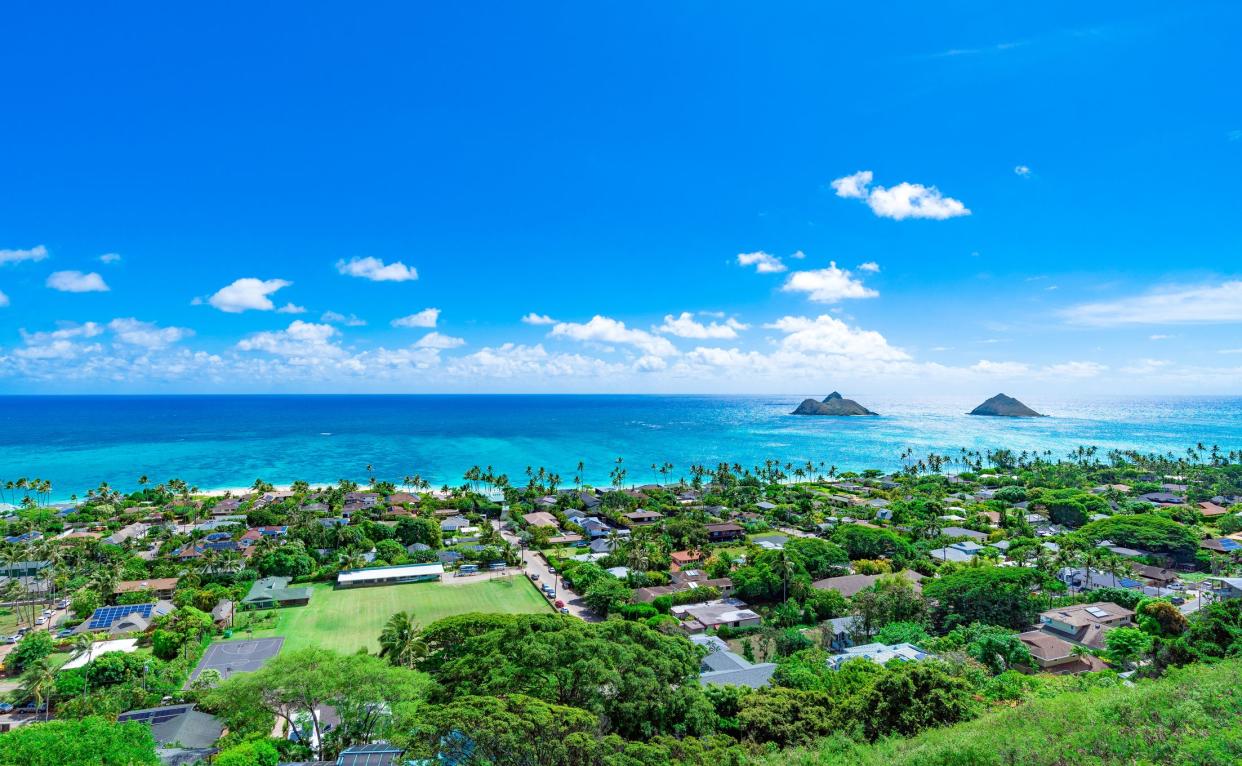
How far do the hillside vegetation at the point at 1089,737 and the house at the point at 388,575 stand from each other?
106 ft

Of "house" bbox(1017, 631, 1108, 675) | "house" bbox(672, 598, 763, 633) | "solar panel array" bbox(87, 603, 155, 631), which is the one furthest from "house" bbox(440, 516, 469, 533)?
"house" bbox(1017, 631, 1108, 675)

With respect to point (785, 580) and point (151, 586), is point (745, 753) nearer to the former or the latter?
point (785, 580)

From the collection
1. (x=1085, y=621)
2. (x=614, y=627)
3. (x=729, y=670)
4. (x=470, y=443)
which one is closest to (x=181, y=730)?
(x=614, y=627)

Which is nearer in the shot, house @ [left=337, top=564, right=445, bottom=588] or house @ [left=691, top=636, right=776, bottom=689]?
house @ [left=691, top=636, right=776, bottom=689]

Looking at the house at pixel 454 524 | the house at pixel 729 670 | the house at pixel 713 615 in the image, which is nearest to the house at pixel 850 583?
the house at pixel 713 615

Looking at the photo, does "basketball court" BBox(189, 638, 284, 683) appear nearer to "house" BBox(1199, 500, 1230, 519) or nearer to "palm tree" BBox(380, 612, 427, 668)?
"palm tree" BBox(380, 612, 427, 668)

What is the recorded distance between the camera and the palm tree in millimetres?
24109

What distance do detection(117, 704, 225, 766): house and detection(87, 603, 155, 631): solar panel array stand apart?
12707mm

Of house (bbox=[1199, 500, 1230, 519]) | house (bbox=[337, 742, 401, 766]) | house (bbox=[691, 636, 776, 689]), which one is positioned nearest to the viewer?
house (bbox=[337, 742, 401, 766])

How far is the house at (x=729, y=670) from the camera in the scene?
24109 millimetres

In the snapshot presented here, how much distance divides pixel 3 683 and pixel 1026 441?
507ft

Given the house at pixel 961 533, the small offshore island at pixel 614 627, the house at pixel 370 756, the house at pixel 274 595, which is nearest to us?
the small offshore island at pixel 614 627

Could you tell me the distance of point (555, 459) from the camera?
103812mm

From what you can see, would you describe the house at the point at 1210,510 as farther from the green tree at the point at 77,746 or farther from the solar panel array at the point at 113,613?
the solar panel array at the point at 113,613
